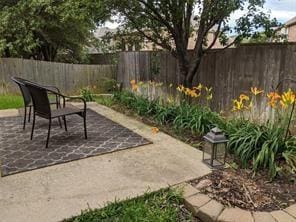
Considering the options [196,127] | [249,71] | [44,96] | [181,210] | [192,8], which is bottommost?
[181,210]

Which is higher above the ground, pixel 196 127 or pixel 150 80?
pixel 150 80

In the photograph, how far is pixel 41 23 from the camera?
964cm

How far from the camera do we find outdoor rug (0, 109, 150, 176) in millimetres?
3205

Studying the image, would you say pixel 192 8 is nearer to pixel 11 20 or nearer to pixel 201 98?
pixel 201 98

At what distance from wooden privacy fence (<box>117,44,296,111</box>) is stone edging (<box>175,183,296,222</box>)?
236 cm

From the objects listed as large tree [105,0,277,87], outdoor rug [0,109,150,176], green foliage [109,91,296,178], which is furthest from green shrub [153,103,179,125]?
large tree [105,0,277,87]

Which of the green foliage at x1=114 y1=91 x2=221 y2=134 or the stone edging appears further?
the green foliage at x1=114 y1=91 x2=221 y2=134

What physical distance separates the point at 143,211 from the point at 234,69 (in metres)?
3.28

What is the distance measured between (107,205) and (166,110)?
268cm

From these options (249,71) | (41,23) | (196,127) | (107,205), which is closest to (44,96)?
(107,205)

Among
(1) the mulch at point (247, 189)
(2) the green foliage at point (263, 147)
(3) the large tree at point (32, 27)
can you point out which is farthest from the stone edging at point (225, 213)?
(3) the large tree at point (32, 27)

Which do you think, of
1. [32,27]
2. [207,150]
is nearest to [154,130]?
[207,150]

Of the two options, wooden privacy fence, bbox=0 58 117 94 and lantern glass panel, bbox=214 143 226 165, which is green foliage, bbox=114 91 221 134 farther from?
wooden privacy fence, bbox=0 58 117 94

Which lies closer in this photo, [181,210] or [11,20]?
[181,210]
